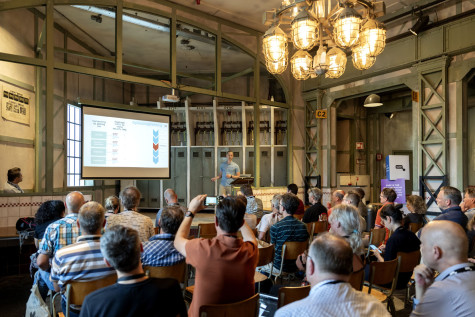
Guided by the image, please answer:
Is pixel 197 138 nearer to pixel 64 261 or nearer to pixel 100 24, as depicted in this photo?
pixel 100 24

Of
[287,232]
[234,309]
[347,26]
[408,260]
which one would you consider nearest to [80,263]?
[234,309]

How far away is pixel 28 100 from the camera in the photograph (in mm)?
7754

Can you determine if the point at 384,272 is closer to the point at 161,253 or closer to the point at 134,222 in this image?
the point at 161,253

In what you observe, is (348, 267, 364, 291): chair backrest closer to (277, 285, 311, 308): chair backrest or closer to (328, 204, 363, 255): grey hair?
(328, 204, 363, 255): grey hair

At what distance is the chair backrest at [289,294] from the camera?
2002mm

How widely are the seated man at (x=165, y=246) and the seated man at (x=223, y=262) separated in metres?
0.56

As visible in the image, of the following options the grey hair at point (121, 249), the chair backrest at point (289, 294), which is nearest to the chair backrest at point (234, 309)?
the chair backrest at point (289, 294)

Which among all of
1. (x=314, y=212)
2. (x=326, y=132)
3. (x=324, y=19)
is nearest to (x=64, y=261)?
(x=314, y=212)

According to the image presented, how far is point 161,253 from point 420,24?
718 cm

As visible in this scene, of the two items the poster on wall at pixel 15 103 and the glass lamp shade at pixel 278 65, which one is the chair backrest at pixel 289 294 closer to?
the glass lamp shade at pixel 278 65

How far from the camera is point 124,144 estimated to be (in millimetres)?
Result: 7039

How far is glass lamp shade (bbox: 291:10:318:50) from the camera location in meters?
4.25

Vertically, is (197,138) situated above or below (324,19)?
below

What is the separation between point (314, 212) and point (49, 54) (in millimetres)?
5292
